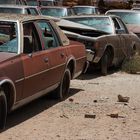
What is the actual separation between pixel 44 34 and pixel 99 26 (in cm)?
565

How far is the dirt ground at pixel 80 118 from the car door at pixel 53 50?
545 millimetres

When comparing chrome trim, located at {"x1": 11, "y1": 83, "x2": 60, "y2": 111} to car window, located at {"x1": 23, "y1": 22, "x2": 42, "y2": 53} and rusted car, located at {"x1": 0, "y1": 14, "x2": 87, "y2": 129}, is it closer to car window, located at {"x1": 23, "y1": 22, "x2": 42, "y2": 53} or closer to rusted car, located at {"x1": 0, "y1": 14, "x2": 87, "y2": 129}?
rusted car, located at {"x1": 0, "y1": 14, "x2": 87, "y2": 129}

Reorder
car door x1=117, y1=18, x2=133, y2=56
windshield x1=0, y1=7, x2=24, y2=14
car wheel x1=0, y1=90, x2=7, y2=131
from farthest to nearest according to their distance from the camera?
windshield x1=0, y1=7, x2=24, y2=14
car door x1=117, y1=18, x2=133, y2=56
car wheel x1=0, y1=90, x2=7, y2=131

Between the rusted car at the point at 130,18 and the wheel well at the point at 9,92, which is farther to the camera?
the rusted car at the point at 130,18

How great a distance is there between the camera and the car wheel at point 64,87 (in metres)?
9.91

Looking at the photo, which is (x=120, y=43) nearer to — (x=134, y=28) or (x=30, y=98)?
(x=134, y=28)

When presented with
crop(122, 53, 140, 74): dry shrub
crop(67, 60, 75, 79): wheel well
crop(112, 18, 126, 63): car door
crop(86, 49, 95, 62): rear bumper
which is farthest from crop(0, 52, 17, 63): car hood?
crop(122, 53, 140, 74): dry shrub

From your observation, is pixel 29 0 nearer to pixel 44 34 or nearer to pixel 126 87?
pixel 126 87

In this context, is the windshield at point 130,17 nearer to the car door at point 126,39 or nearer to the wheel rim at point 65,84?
the car door at point 126,39

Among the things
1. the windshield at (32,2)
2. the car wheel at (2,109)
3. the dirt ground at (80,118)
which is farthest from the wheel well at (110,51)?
the windshield at (32,2)

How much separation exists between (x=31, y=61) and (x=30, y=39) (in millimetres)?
500

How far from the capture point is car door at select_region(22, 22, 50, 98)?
26.2 feet

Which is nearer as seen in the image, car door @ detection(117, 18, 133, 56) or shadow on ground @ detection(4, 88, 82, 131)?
shadow on ground @ detection(4, 88, 82, 131)

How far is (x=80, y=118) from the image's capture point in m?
8.51
